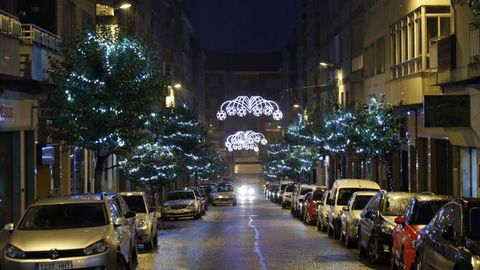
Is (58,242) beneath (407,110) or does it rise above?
beneath

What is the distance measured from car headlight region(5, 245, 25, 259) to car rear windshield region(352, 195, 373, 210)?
12799 mm

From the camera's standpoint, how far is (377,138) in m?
34.2

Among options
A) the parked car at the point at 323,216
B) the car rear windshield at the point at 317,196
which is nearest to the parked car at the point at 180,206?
the car rear windshield at the point at 317,196

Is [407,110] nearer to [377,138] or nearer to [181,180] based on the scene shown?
[377,138]

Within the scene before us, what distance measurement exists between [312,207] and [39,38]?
47.2 feet

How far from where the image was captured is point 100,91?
1022 inches

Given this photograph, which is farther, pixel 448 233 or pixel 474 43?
pixel 474 43

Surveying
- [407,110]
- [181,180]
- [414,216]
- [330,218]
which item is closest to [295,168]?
[181,180]

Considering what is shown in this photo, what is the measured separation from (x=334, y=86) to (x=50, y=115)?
3870cm

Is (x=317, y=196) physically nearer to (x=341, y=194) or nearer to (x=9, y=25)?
(x=341, y=194)

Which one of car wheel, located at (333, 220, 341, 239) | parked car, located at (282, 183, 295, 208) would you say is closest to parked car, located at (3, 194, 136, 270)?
car wheel, located at (333, 220, 341, 239)

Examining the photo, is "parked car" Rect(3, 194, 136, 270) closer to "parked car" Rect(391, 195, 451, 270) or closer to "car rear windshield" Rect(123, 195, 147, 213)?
"parked car" Rect(391, 195, 451, 270)

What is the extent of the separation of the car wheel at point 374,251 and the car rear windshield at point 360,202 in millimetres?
4722

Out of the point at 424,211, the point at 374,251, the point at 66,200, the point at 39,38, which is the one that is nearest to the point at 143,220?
the point at 374,251
